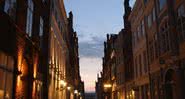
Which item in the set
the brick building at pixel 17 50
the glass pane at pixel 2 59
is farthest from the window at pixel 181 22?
the glass pane at pixel 2 59

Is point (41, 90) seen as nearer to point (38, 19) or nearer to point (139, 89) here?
point (38, 19)

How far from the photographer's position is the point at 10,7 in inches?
532

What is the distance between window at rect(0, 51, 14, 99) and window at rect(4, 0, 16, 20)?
216cm

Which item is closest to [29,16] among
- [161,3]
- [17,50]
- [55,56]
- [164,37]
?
[17,50]

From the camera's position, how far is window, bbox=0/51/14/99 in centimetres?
1178

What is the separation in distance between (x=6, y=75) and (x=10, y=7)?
3.40 metres

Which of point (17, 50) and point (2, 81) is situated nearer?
Answer: point (2, 81)

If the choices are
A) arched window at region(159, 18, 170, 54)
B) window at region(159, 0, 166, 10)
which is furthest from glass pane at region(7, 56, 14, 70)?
window at region(159, 0, 166, 10)

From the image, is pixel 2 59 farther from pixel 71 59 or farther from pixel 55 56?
pixel 71 59

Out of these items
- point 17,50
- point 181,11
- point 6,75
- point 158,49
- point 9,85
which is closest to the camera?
point 6,75

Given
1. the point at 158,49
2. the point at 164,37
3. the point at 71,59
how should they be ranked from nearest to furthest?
the point at 164,37, the point at 158,49, the point at 71,59

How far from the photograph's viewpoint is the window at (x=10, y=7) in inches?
497

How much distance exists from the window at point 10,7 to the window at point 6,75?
2.16m

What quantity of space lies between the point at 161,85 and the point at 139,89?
10413 mm
